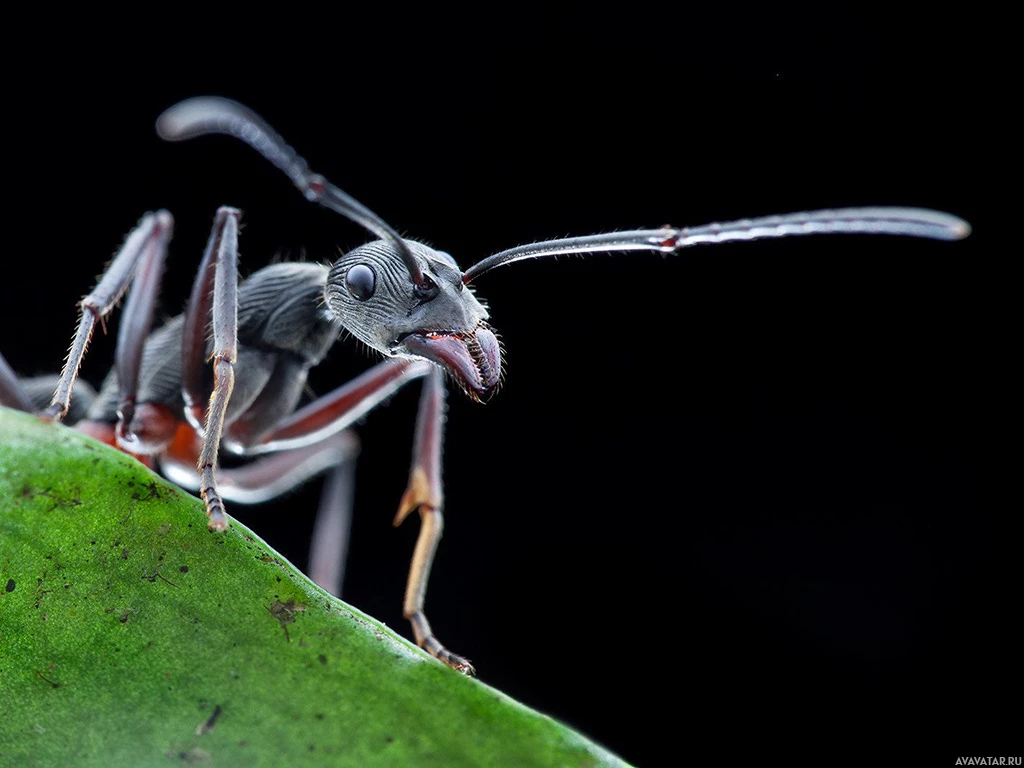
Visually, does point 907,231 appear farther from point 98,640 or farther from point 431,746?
point 98,640

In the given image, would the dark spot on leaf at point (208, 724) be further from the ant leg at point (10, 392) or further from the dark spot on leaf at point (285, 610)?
the ant leg at point (10, 392)

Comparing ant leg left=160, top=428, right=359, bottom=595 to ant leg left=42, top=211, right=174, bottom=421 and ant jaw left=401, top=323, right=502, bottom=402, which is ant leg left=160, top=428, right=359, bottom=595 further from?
ant jaw left=401, top=323, right=502, bottom=402

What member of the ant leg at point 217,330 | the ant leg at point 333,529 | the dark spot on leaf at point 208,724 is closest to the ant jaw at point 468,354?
the ant leg at point 217,330

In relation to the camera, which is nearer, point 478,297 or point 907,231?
point 907,231

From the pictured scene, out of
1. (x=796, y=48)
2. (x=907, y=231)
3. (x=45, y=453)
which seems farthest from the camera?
(x=796, y=48)

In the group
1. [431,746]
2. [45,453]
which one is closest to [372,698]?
[431,746]

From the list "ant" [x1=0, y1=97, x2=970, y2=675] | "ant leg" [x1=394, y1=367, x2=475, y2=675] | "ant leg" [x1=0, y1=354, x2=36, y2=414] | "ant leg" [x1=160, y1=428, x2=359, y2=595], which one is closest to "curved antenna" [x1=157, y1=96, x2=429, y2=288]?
"ant" [x1=0, y1=97, x2=970, y2=675]

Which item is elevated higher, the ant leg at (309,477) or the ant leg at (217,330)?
the ant leg at (217,330)

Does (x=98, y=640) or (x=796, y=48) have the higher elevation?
(x=796, y=48)
